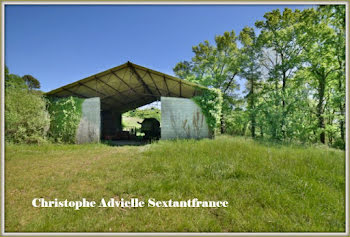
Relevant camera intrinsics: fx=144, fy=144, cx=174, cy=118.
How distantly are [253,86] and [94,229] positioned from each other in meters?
17.5

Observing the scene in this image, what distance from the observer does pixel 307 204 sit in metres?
2.63

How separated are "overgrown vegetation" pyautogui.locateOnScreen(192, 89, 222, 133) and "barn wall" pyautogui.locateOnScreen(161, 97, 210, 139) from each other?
0.86 feet

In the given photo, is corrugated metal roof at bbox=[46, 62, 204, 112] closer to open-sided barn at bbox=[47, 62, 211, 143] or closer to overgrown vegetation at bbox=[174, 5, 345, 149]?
open-sided barn at bbox=[47, 62, 211, 143]

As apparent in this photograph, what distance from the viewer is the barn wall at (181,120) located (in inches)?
355

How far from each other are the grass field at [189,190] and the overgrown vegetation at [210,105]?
3.91 metres

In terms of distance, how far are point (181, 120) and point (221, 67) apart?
11.6 m

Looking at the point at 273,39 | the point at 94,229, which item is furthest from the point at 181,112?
the point at 273,39

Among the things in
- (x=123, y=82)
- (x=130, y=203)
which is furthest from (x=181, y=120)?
(x=130, y=203)

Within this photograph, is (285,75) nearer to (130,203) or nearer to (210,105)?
(210,105)

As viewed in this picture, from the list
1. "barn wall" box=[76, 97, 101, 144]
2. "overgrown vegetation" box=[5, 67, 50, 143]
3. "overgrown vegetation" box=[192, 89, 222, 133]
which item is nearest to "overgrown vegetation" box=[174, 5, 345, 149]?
"overgrown vegetation" box=[192, 89, 222, 133]

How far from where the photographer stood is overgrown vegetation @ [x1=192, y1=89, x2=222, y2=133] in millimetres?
9211

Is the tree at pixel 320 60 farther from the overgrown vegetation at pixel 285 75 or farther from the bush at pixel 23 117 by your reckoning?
the bush at pixel 23 117

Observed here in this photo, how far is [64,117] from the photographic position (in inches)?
364

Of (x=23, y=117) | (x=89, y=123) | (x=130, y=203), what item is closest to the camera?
(x=130, y=203)
